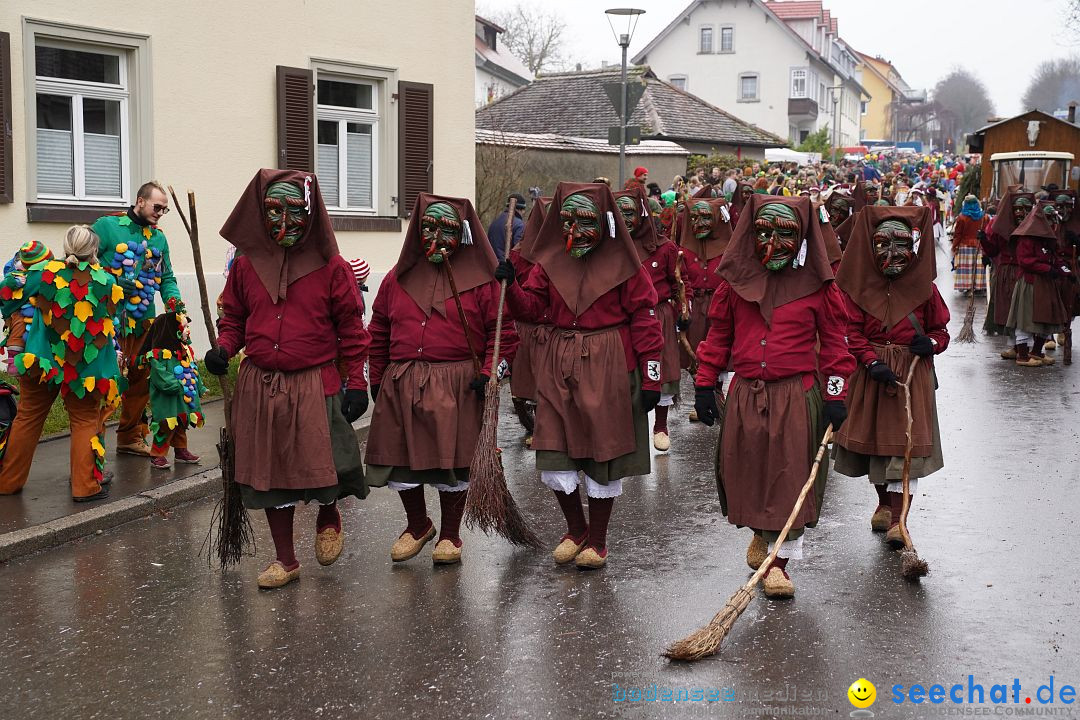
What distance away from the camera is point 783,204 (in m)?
5.74

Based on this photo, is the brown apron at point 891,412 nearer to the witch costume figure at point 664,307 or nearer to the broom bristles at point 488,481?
the broom bristles at point 488,481

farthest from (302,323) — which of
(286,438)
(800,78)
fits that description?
(800,78)

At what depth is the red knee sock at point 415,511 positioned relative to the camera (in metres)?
6.39

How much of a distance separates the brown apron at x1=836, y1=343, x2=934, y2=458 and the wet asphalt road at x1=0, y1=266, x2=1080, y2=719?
1.79 ft

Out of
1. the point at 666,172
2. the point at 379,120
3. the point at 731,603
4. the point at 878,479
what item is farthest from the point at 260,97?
the point at 666,172

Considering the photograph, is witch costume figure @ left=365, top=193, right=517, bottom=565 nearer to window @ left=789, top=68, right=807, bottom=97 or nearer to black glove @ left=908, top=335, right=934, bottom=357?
black glove @ left=908, top=335, right=934, bottom=357

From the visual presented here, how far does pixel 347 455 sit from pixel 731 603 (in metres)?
2.07

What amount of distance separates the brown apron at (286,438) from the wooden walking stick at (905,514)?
281 centimetres

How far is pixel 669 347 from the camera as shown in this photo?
9789mm

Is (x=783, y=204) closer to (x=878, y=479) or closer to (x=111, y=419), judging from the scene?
(x=878, y=479)

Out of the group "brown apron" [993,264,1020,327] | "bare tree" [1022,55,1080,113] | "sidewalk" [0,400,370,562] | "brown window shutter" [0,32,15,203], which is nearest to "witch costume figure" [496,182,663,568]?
"sidewalk" [0,400,370,562]

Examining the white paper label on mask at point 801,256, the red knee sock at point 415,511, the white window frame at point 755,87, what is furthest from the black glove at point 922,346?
the white window frame at point 755,87

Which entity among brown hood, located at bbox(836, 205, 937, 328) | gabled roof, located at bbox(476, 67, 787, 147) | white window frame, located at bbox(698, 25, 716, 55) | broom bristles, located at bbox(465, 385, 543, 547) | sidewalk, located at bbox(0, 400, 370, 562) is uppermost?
white window frame, located at bbox(698, 25, 716, 55)

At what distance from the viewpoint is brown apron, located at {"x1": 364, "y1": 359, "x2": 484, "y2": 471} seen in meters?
Result: 6.09
